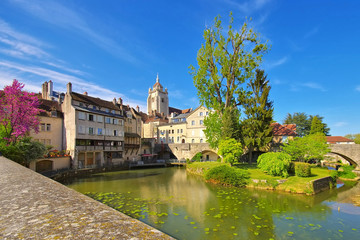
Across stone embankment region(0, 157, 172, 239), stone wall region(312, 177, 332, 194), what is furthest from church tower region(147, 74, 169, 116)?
stone embankment region(0, 157, 172, 239)

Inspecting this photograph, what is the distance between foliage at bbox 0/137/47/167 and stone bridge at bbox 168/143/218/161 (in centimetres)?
2811

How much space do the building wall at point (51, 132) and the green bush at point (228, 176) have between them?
981 inches

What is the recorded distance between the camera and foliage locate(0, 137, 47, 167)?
21069mm

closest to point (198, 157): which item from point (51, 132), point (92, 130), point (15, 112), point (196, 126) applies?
point (196, 126)

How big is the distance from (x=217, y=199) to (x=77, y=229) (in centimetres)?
1623

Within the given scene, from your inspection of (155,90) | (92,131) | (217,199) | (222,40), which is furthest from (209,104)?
(155,90)

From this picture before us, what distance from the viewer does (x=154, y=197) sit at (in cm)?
1836

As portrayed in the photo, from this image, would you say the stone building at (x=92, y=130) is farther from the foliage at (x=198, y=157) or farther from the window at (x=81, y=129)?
the foliage at (x=198, y=157)

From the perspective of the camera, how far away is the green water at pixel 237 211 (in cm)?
1119

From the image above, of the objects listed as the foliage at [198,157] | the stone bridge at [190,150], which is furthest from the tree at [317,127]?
the foliage at [198,157]

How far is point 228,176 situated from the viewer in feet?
79.4

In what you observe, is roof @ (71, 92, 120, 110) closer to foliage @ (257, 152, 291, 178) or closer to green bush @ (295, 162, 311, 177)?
foliage @ (257, 152, 291, 178)

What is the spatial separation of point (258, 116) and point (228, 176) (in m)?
14.7

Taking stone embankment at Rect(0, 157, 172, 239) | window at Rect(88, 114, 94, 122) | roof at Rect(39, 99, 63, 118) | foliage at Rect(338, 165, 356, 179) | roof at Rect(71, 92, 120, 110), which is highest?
roof at Rect(71, 92, 120, 110)
